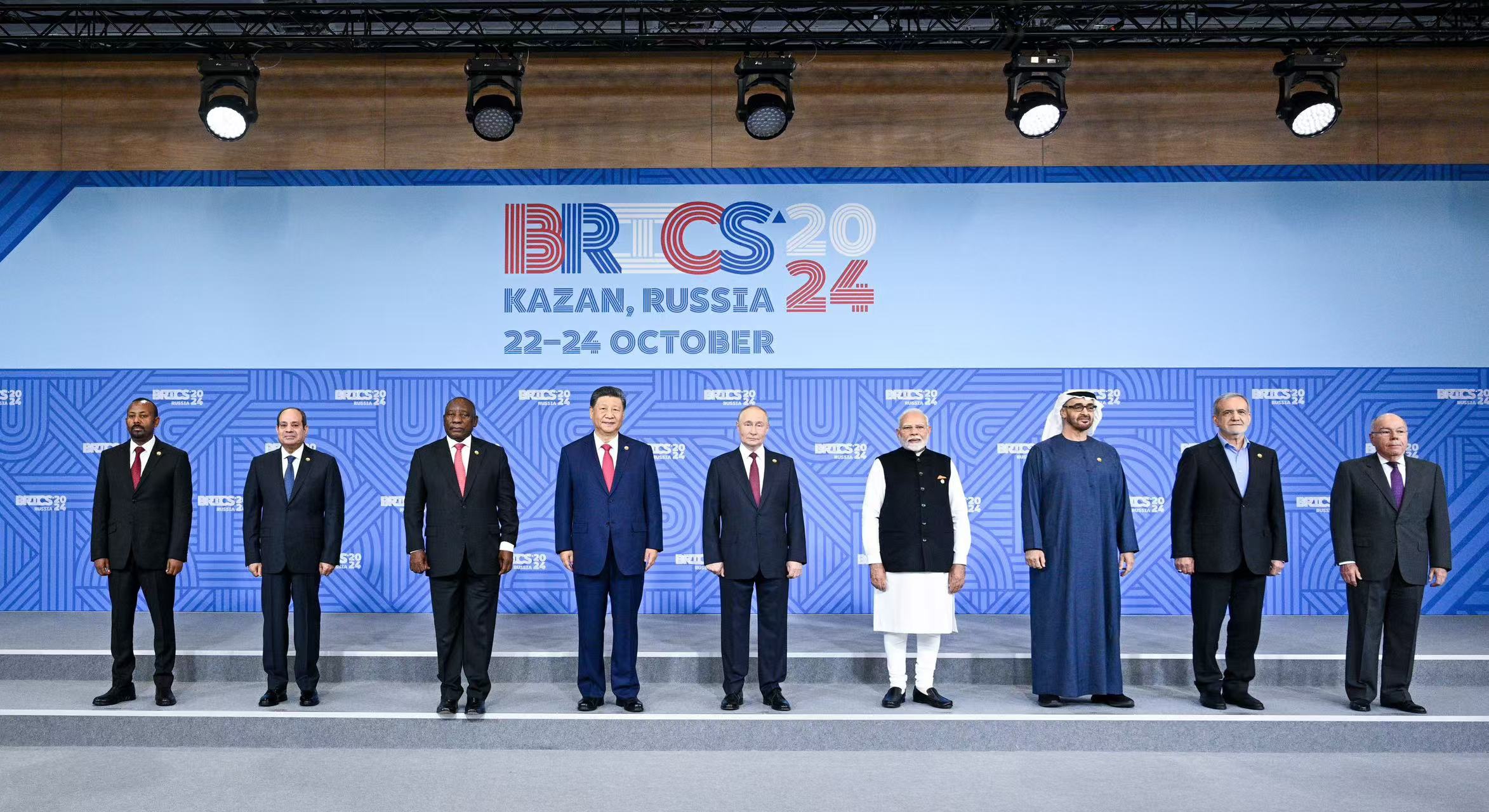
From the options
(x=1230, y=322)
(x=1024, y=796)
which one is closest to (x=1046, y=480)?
(x=1024, y=796)

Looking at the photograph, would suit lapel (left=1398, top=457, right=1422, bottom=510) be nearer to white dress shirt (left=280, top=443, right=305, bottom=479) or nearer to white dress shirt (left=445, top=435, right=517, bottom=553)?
white dress shirt (left=445, top=435, right=517, bottom=553)

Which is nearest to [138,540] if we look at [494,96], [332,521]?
[332,521]

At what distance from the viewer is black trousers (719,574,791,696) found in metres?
4.53

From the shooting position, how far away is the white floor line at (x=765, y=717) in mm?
4340

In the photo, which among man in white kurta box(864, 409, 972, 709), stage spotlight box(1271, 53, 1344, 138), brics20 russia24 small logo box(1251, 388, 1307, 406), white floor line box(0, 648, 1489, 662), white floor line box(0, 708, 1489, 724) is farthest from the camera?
brics20 russia24 small logo box(1251, 388, 1307, 406)

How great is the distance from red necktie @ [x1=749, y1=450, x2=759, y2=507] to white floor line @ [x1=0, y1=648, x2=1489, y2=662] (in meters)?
0.99

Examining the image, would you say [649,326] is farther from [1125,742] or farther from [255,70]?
[1125,742]

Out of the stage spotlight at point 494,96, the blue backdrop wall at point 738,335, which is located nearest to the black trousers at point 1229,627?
the blue backdrop wall at point 738,335

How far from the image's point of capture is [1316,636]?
5.66 metres

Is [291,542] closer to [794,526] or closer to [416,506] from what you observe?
[416,506]

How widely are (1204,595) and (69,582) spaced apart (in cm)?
675

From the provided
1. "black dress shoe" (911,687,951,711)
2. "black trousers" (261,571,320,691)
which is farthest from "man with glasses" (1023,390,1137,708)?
"black trousers" (261,571,320,691)

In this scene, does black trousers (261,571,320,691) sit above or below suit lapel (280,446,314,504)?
below

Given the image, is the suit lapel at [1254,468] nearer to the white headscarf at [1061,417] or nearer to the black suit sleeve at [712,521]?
the white headscarf at [1061,417]
